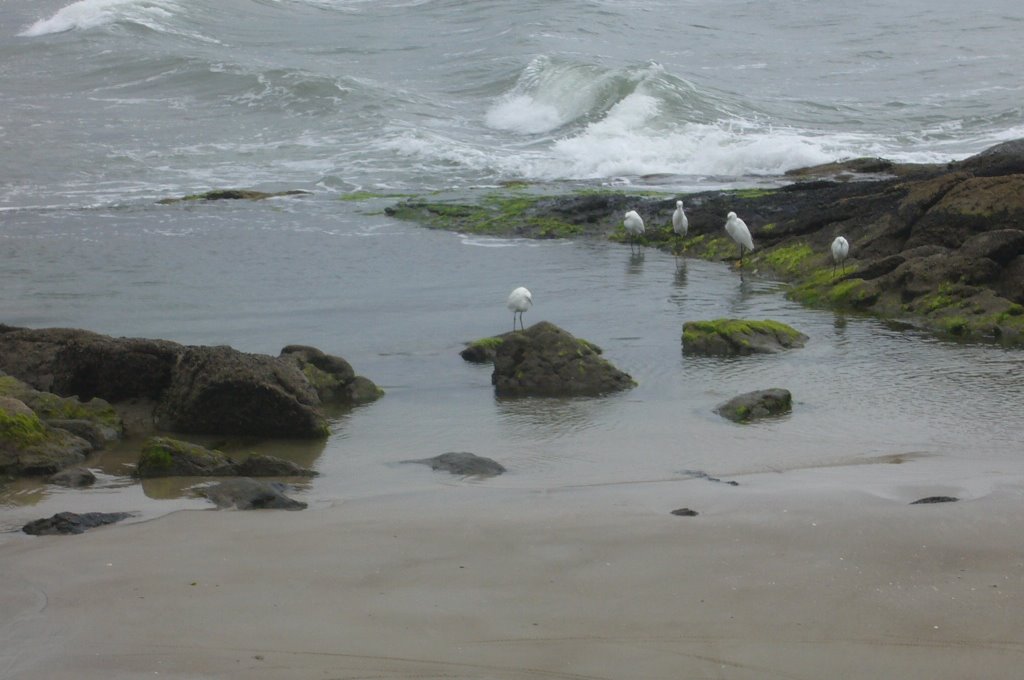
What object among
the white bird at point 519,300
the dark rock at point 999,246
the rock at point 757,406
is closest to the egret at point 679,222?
the dark rock at point 999,246

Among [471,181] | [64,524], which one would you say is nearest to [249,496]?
[64,524]

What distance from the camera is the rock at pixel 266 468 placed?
19.6 ft

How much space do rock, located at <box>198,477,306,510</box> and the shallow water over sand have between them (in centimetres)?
12

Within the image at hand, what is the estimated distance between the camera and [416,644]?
11.7ft

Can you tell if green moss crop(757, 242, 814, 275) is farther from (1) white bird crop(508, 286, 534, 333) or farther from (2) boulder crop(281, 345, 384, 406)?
(2) boulder crop(281, 345, 384, 406)

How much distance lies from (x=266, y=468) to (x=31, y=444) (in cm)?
127

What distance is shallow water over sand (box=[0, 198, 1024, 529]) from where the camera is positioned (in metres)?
6.09

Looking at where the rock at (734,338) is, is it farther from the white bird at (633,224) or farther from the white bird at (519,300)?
the white bird at (633,224)

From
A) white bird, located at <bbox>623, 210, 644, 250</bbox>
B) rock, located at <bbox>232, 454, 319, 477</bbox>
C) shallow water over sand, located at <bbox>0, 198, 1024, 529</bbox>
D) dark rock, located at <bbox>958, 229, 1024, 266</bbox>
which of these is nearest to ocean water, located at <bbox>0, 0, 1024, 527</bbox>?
shallow water over sand, located at <bbox>0, 198, 1024, 529</bbox>

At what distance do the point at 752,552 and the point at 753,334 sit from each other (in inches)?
193

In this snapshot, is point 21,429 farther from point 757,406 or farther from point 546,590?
point 757,406

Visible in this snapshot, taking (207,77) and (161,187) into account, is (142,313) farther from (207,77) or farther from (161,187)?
(207,77)

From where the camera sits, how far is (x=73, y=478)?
5816 millimetres

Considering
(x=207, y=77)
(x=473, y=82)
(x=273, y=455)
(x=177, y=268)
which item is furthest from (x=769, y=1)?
(x=273, y=455)
